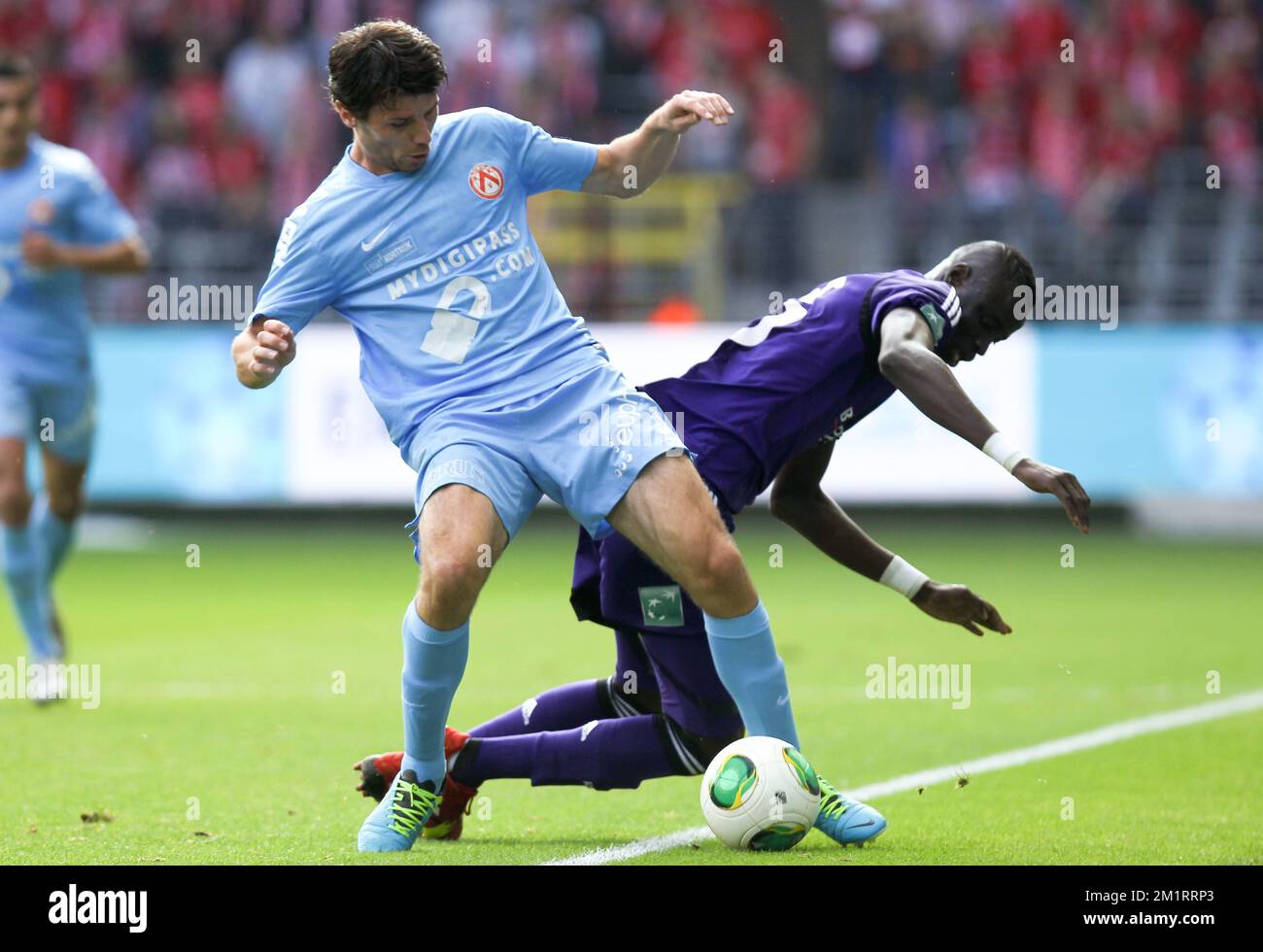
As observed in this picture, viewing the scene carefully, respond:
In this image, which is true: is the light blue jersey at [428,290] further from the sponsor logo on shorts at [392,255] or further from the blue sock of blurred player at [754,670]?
the blue sock of blurred player at [754,670]

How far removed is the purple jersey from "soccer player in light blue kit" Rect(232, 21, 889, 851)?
267 millimetres

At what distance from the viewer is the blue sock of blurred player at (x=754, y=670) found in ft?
15.4

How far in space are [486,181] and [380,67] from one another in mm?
511

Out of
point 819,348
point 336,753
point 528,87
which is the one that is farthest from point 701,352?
point 819,348

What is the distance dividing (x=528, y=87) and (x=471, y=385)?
519 inches

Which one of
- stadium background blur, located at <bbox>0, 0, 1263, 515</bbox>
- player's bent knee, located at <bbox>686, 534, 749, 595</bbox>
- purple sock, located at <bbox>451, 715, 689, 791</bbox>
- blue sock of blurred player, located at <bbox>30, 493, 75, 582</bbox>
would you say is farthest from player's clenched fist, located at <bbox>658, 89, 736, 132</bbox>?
stadium background blur, located at <bbox>0, 0, 1263, 515</bbox>

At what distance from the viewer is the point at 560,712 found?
213 inches

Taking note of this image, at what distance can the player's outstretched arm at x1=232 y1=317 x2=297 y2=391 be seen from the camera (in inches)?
180

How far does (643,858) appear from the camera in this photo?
4.71m

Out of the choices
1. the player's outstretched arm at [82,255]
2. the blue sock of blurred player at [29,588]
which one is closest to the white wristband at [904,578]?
the blue sock of blurred player at [29,588]

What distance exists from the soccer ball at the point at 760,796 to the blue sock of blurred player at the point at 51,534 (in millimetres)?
4703

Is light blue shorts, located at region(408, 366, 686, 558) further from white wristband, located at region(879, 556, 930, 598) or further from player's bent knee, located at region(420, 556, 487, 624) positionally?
white wristband, located at region(879, 556, 930, 598)

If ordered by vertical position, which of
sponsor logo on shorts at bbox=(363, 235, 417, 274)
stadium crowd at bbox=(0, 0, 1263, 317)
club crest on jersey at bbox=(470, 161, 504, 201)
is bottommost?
sponsor logo on shorts at bbox=(363, 235, 417, 274)

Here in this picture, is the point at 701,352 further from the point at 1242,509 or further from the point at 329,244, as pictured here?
the point at 329,244
